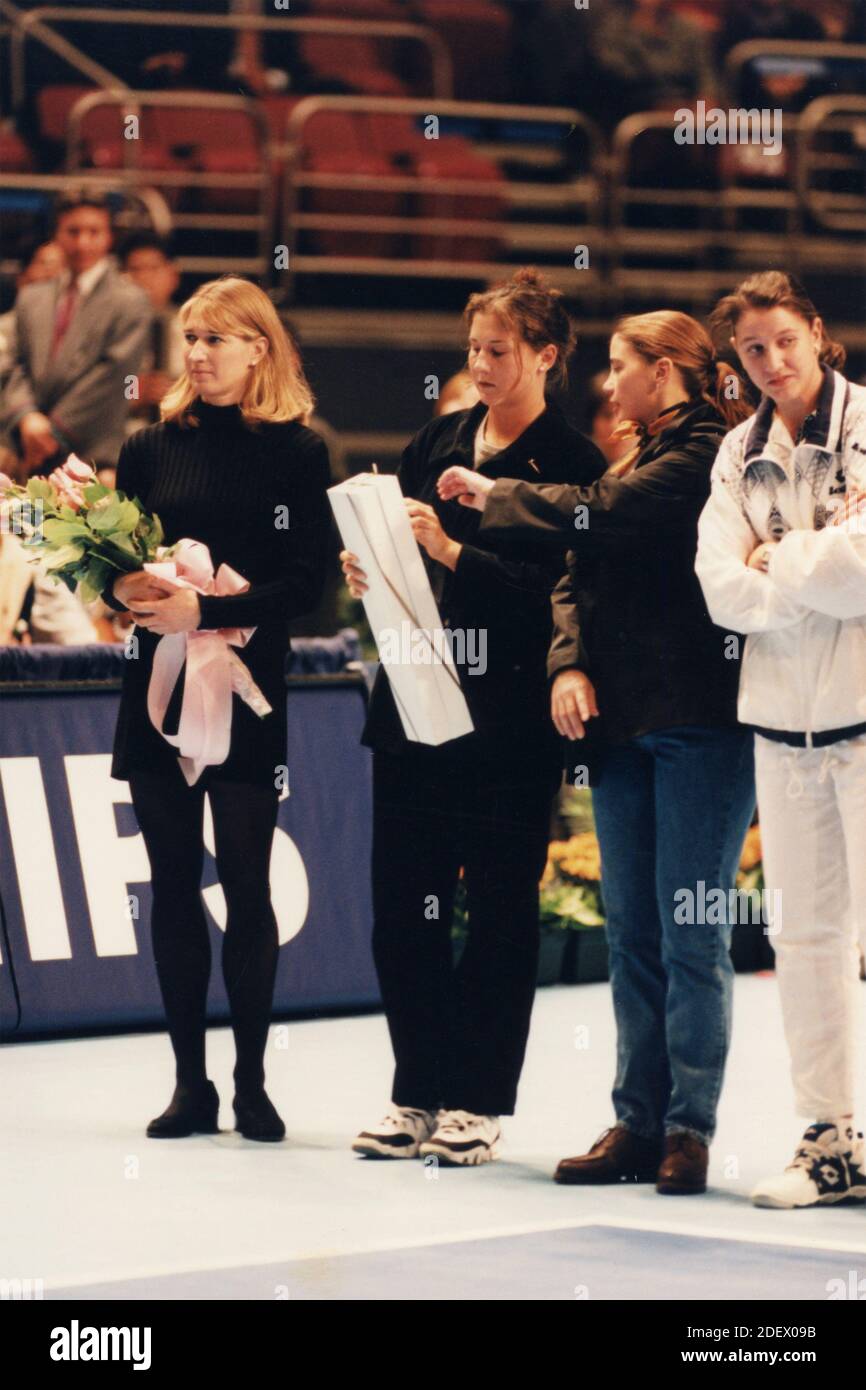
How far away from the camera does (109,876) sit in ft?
20.7

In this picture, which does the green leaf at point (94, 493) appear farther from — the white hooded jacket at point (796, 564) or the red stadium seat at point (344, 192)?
the red stadium seat at point (344, 192)

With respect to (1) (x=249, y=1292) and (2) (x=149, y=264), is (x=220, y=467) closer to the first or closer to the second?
(1) (x=249, y=1292)

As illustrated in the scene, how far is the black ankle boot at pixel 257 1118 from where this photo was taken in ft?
16.2

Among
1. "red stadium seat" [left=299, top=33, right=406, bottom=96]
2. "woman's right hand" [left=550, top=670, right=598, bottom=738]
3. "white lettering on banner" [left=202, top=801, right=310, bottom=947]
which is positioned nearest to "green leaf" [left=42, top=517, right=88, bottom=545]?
"woman's right hand" [left=550, top=670, right=598, bottom=738]

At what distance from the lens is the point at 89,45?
11141mm

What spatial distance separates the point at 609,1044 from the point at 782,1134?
1207 mm

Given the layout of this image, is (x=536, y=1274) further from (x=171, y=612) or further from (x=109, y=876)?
(x=109, y=876)

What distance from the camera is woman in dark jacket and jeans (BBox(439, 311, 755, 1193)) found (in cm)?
440

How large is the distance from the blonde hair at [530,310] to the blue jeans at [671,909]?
2.87 feet

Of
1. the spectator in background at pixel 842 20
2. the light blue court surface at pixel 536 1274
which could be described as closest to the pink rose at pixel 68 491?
the light blue court surface at pixel 536 1274

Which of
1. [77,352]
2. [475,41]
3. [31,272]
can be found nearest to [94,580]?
[77,352]

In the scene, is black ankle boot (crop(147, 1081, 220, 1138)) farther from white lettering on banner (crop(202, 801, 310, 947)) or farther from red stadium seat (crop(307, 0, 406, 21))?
red stadium seat (crop(307, 0, 406, 21))

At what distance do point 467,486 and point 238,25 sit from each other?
23.7ft

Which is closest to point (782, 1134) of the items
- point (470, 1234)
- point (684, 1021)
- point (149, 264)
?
point (684, 1021)
